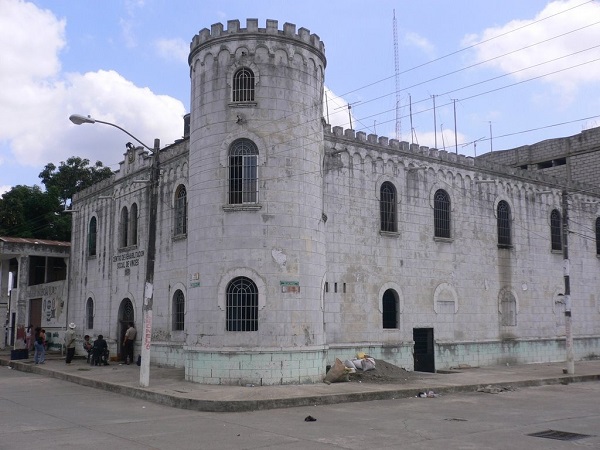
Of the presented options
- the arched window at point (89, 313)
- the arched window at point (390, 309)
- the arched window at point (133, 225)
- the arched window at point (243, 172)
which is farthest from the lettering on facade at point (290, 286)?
the arched window at point (89, 313)

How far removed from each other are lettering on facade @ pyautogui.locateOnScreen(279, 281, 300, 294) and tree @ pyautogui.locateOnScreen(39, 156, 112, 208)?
132 feet

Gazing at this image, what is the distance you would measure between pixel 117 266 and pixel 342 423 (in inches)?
747

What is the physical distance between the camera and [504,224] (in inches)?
1156

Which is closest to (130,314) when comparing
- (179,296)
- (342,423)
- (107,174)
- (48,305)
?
(179,296)

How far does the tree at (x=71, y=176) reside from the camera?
55.6 meters

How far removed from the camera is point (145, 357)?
59.8 ft

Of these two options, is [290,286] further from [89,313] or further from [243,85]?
[89,313]

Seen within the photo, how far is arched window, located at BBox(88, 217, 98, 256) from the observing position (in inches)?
1294

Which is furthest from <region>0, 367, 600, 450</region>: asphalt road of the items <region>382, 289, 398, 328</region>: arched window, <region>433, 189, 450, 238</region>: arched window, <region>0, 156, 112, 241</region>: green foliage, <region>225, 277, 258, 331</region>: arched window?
<region>0, 156, 112, 241</region>: green foliage

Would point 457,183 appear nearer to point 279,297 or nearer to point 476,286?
point 476,286

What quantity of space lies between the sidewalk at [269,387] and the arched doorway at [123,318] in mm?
1864

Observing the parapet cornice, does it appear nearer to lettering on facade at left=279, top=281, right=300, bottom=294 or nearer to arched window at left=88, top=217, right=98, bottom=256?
lettering on facade at left=279, top=281, right=300, bottom=294

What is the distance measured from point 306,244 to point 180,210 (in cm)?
735

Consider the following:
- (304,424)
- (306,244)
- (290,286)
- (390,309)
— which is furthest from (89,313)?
(304,424)
